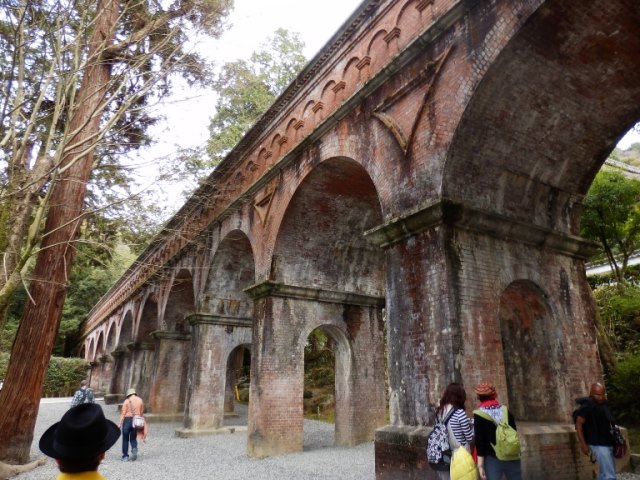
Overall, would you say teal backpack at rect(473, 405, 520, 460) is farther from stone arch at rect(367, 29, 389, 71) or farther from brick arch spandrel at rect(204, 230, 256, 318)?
brick arch spandrel at rect(204, 230, 256, 318)

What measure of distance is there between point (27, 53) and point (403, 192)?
6.80m

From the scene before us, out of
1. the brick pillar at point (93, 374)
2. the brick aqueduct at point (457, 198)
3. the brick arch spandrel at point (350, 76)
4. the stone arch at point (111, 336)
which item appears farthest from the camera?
the brick pillar at point (93, 374)

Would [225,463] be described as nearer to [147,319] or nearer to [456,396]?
[456,396]

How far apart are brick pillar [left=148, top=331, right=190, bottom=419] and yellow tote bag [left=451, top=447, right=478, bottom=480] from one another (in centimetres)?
1519

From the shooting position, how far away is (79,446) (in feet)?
6.42

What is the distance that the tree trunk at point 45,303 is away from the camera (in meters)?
7.83

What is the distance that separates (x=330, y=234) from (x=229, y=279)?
494cm

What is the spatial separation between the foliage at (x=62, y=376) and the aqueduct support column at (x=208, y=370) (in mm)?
24153

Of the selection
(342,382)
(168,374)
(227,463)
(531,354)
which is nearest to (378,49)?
(531,354)

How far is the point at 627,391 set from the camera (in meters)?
9.41

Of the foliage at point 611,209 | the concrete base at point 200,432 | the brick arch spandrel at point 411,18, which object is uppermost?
the brick arch spandrel at point 411,18

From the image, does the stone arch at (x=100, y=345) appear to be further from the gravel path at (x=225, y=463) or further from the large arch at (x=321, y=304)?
the large arch at (x=321, y=304)

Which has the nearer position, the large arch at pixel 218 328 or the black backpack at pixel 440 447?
the black backpack at pixel 440 447

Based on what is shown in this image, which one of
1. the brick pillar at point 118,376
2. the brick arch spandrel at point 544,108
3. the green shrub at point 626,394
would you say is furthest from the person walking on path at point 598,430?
the brick pillar at point 118,376
